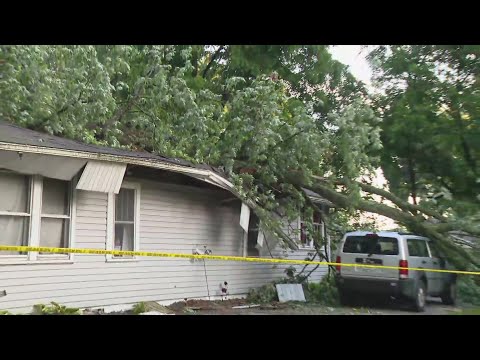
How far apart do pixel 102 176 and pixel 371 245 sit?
5.69 metres

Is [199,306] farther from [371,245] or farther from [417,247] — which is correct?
[417,247]

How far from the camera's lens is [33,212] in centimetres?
A: 734

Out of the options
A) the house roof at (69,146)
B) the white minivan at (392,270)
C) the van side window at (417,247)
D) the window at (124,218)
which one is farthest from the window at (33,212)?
the van side window at (417,247)

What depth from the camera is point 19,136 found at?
23.8 feet

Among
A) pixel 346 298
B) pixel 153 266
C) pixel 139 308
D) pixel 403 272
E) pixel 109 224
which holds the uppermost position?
pixel 109 224

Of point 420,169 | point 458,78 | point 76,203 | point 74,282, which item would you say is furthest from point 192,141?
point 458,78

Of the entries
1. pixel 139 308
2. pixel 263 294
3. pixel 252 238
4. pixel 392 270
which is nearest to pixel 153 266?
pixel 139 308

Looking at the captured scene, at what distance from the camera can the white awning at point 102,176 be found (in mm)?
7680

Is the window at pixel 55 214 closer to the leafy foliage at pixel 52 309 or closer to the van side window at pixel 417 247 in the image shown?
the leafy foliage at pixel 52 309

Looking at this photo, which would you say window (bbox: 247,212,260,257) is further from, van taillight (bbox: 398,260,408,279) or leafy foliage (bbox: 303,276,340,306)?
van taillight (bbox: 398,260,408,279)

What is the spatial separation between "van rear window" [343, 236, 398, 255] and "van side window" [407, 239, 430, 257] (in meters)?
0.33

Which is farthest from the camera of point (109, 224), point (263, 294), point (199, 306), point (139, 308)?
point (263, 294)
